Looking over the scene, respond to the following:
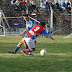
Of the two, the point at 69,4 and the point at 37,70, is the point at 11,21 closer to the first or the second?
the point at 69,4

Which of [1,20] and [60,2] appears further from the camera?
[60,2]

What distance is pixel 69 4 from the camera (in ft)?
141

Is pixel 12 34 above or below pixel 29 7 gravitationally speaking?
below

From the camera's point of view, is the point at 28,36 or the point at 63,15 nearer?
the point at 28,36

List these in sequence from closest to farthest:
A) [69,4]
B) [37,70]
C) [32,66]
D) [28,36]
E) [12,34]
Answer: [37,70] → [32,66] → [28,36] → [12,34] → [69,4]

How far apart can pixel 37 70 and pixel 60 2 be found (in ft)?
118

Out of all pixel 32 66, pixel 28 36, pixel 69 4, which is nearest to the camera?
pixel 32 66

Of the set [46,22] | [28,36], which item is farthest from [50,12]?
[28,36]

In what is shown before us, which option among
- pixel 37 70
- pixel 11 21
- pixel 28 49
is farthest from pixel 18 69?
pixel 11 21

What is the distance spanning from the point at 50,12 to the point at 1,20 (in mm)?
6852

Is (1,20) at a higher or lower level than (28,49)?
lower

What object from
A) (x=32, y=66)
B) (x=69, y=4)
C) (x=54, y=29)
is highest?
(x=32, y=66)

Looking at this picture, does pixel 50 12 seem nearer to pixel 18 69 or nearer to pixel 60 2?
pixel 60 2

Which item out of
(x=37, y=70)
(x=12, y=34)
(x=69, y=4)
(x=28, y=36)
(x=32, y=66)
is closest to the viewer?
(x=37, y=70)
